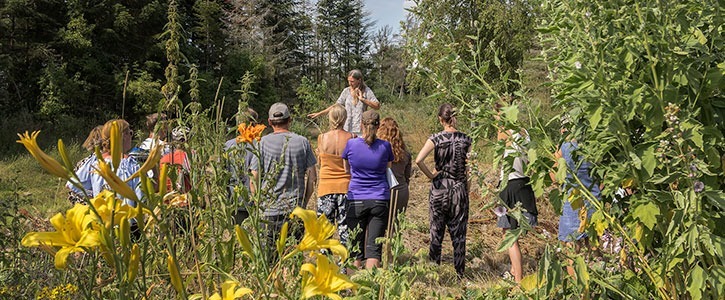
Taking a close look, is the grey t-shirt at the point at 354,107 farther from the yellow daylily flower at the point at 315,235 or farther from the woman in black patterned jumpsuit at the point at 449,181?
the yellow daylily flower at the point at 315,235

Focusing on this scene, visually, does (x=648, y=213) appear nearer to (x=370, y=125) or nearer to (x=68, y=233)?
(x=68, y=233)

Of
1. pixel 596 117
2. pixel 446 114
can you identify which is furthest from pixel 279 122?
pixel 596 117

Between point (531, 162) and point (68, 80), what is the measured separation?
14.3 meters

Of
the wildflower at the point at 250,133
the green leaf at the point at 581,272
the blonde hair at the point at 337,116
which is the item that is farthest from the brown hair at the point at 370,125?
the green leaf at the point at 581,272

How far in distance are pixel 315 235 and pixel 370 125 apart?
133 inches

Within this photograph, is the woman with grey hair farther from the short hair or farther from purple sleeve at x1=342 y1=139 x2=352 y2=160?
the short hair

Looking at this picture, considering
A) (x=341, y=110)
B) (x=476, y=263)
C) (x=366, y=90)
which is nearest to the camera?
(x=341, y=110)

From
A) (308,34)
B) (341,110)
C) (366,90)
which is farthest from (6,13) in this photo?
(308,34)

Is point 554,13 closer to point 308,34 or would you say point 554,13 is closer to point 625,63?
point 625,63

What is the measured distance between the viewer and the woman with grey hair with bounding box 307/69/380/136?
226 inches

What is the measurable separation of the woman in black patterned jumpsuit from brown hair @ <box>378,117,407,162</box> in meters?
0.17

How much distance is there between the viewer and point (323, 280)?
0.88 m

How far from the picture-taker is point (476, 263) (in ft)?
17.9

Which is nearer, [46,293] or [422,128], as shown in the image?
[46,293]
